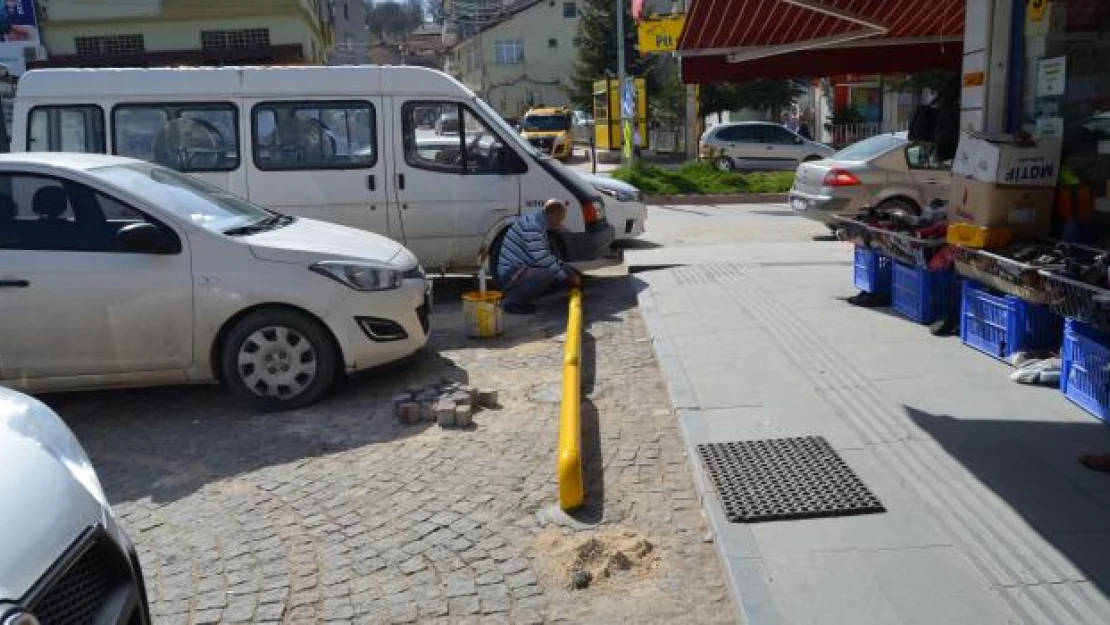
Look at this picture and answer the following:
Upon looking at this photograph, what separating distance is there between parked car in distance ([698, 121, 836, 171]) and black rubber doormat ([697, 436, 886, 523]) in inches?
876

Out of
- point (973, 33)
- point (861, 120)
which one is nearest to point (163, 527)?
point (973, 33)

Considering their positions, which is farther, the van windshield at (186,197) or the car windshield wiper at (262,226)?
the car windshield wiper at (262,226)

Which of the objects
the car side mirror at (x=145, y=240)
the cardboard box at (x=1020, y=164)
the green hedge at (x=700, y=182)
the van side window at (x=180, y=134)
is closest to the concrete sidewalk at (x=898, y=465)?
the cardboard box at (x=1020, y=164)

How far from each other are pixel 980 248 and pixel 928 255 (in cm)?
79

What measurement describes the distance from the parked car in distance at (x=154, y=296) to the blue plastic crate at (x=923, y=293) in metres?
4.13

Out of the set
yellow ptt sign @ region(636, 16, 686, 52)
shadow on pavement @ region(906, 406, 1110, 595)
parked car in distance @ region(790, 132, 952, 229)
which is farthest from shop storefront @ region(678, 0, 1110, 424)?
yellow ptt sign @ region(636, 16, 686, 52)

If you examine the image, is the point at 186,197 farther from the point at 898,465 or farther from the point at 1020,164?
the point at 1020,164

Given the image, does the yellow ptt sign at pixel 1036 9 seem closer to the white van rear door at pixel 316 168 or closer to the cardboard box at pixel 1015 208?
the cardboard box at pixel 1015 208

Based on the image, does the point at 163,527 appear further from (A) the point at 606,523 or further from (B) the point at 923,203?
(B) the point at 923,203

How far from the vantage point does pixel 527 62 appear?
66938mm

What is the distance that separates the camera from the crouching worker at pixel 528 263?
856 cm

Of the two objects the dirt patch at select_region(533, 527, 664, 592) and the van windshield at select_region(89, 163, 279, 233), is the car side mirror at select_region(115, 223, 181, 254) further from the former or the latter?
the dirt patch at select_region(533, 527, 664, 592)

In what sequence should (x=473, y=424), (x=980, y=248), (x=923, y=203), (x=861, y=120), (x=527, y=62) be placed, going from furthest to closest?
(x=527, y=62)
(x=861, y=120)
(x=923, y=203)
(x=980, y=248)
(x=473, y=424)

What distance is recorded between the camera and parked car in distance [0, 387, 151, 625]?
7.22 feet
